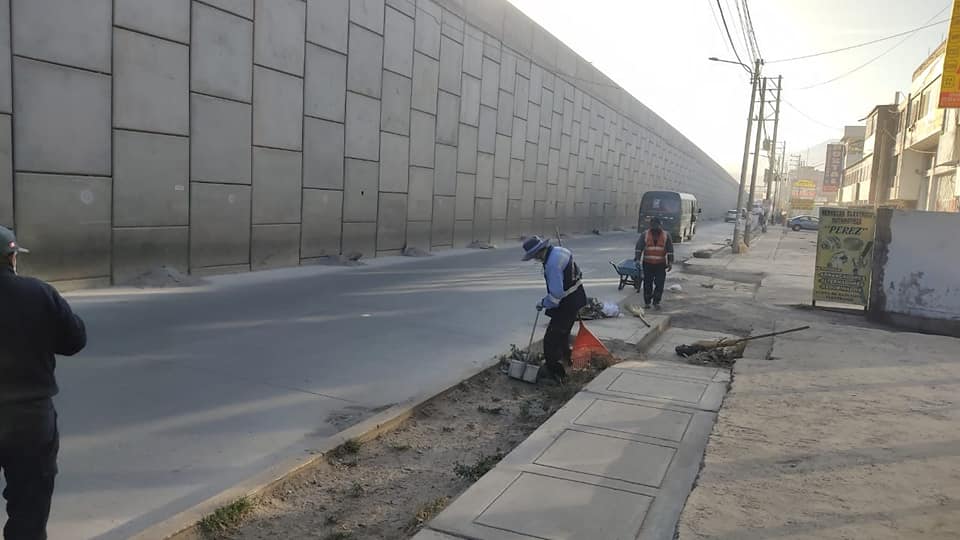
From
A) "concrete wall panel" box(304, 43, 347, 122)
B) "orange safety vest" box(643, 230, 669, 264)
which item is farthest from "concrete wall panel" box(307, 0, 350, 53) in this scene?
"orange safety vest" box(643, 230, 669, 264)

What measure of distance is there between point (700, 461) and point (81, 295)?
905 cm

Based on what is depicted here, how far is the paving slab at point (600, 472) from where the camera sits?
3.65 meters

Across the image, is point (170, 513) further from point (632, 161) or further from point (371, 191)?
point (632, 161)

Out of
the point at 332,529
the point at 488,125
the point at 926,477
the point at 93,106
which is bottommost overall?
the point at 332,529

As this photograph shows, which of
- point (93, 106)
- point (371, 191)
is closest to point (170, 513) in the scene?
point (93, 106)

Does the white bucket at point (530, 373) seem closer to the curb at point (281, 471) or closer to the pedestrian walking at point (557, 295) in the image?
the pedestrian walking at point (557, 295)

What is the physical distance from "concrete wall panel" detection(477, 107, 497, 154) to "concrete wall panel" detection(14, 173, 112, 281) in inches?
574

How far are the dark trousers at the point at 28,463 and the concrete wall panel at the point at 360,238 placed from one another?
13826 mm

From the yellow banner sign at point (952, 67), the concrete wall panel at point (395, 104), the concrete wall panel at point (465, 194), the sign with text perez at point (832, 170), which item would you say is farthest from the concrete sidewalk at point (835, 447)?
the sign with text perez at point (832, 170)

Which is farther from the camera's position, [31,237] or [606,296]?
[606,296]

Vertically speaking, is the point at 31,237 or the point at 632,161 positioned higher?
the point at 632,161

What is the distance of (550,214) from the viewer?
103 feet

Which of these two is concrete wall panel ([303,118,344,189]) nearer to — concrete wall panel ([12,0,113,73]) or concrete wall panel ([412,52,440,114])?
concrete wall panel ([412,52,440,114])

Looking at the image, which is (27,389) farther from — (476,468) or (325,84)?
(325,84)
